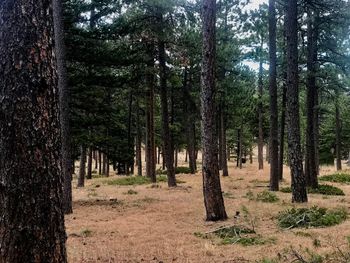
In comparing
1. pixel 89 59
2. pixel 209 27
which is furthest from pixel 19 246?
pixel 89 59

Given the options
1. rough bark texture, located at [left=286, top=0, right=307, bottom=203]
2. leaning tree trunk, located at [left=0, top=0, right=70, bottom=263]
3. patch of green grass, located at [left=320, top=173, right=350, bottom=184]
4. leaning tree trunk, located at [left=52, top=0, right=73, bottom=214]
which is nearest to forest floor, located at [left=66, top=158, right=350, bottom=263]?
rough bark texture, located at [left=286, top=0, right=307, bottom=203]

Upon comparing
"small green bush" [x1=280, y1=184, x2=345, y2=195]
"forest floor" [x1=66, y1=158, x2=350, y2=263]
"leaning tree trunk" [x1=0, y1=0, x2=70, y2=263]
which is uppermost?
"leaning tree trunk" [x1=0, y1=0, x2=70, y2=263]

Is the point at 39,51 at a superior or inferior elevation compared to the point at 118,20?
inferior

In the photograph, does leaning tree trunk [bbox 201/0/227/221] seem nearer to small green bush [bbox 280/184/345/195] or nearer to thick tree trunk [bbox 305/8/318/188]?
small green bush [bbox 280/184/345/195]

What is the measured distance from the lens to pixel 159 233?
10016 mm

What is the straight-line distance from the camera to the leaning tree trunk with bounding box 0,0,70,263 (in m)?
3.48

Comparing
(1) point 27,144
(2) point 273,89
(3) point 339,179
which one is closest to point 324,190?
(2) point 273,89

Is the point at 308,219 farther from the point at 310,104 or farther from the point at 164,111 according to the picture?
the point at 164,111

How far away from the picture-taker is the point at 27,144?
3.50 m

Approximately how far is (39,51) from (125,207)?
39.4 feet

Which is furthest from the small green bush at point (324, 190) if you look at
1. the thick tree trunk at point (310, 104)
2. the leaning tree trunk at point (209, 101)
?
the leaning tree trunk at point (209, 101)

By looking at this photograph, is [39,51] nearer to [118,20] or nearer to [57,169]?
[57,169]

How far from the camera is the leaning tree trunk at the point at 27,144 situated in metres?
3.48

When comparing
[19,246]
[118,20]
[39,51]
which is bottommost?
[19,246]
